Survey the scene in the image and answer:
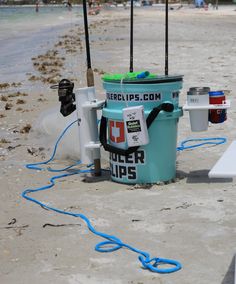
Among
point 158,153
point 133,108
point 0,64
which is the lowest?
point 0,64

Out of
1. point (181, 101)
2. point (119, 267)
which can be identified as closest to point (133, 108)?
point (119, 267)

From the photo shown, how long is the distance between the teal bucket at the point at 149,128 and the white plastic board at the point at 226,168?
73.2 inches

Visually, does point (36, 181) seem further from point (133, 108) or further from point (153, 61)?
point (153, 61)

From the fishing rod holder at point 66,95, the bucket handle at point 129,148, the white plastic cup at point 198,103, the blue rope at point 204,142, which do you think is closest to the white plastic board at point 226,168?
the bucket handle at point 129,148

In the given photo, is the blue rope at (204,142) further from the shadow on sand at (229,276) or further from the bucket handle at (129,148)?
the shadow on sand at (229,276)

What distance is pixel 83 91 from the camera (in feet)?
17.4

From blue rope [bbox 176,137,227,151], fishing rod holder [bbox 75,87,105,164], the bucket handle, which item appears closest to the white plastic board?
the bucket handle

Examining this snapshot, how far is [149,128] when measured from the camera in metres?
4.96

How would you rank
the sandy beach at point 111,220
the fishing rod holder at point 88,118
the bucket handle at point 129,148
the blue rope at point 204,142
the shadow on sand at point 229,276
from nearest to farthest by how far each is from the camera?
the shadow on sand at point 229,276 → the sandy beach at point 111,220 → the bucket handle at point 129,148 → the fishing rod holder at point 88,118 → the blue rope at point 204,142

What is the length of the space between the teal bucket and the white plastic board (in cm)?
186

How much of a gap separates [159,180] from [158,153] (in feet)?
0.84

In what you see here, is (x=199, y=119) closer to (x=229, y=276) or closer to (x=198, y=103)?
(x=198, y=103)

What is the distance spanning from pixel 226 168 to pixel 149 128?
217 centimetres

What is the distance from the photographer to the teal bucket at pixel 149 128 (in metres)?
4.92
